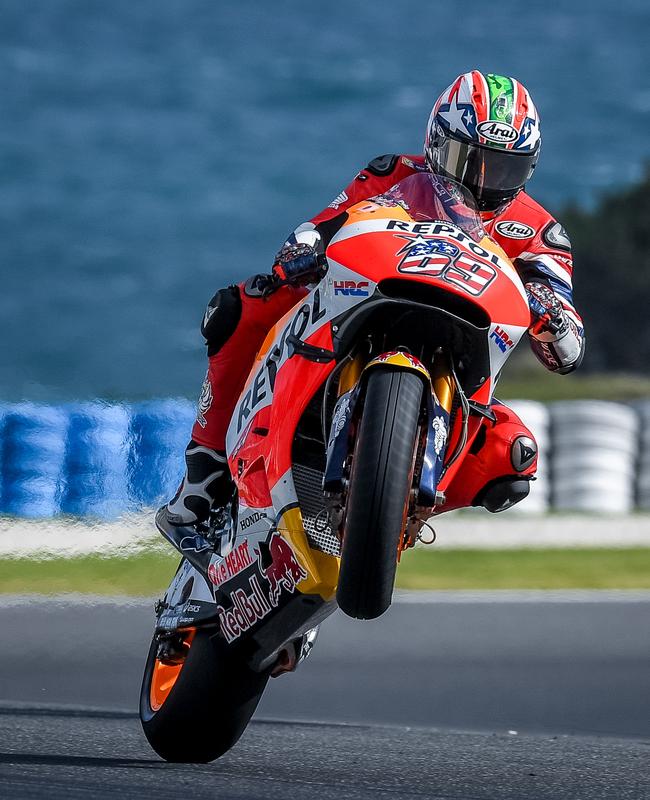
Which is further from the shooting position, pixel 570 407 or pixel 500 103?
pixel 570 407

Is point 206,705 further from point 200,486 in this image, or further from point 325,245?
point 325,245

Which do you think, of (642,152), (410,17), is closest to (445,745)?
(642,152)

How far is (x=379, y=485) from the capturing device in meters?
3.07

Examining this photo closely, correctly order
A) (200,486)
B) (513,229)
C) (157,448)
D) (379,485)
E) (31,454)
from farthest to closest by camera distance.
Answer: (31,454)
(157,448)
(200,486)
(513,229)
(379,485)

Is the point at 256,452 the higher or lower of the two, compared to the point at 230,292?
lower

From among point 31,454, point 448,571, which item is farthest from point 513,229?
point 31,454

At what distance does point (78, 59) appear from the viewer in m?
23.2

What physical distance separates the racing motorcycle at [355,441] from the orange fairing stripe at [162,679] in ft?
0.62

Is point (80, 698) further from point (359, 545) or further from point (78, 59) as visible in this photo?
point (78, 59)

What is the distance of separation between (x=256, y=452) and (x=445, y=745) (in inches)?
54.1

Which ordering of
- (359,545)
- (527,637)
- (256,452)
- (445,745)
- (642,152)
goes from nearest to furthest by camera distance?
(359,545)
(256,452)
(445,745)
(527,637)
(642,152)

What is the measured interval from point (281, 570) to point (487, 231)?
114 cm

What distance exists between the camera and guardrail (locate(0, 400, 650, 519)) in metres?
7.14

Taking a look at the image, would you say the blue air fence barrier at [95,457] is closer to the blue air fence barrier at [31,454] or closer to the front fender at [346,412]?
the blue air fence barrier at [31,454]
